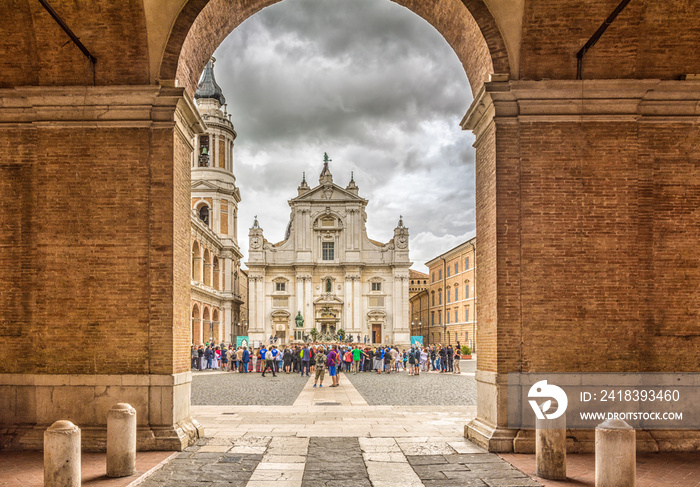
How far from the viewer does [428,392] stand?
719 inches

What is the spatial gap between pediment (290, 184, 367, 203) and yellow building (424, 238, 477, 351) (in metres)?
11.0

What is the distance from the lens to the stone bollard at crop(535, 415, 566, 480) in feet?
22.4

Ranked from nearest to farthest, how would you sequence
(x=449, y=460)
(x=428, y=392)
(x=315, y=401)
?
(x=449, y=460)
(x=315, y=401)
(x=428, y=392)

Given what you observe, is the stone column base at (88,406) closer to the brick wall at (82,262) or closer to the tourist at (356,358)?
the brick wall at (82,262)

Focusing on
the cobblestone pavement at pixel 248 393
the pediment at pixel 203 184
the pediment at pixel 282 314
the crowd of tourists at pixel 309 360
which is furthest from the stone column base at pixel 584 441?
the pediment at pixel 282 314

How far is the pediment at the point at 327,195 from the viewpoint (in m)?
62.1

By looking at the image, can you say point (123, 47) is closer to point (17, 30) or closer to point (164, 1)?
point (164, 1)

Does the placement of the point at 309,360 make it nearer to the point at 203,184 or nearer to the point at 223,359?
the point at 223,359

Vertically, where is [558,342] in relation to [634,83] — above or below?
below

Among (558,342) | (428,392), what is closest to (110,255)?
(558,342)

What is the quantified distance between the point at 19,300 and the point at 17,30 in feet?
12.7

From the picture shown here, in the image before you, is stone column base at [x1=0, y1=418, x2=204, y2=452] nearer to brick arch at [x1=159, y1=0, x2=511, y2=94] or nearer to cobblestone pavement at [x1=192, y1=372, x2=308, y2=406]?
brick arch at [x1=159, y1=0, x2=511, y2=94]

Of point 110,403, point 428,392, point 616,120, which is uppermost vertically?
point 616,120

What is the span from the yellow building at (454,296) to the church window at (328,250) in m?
10.8
